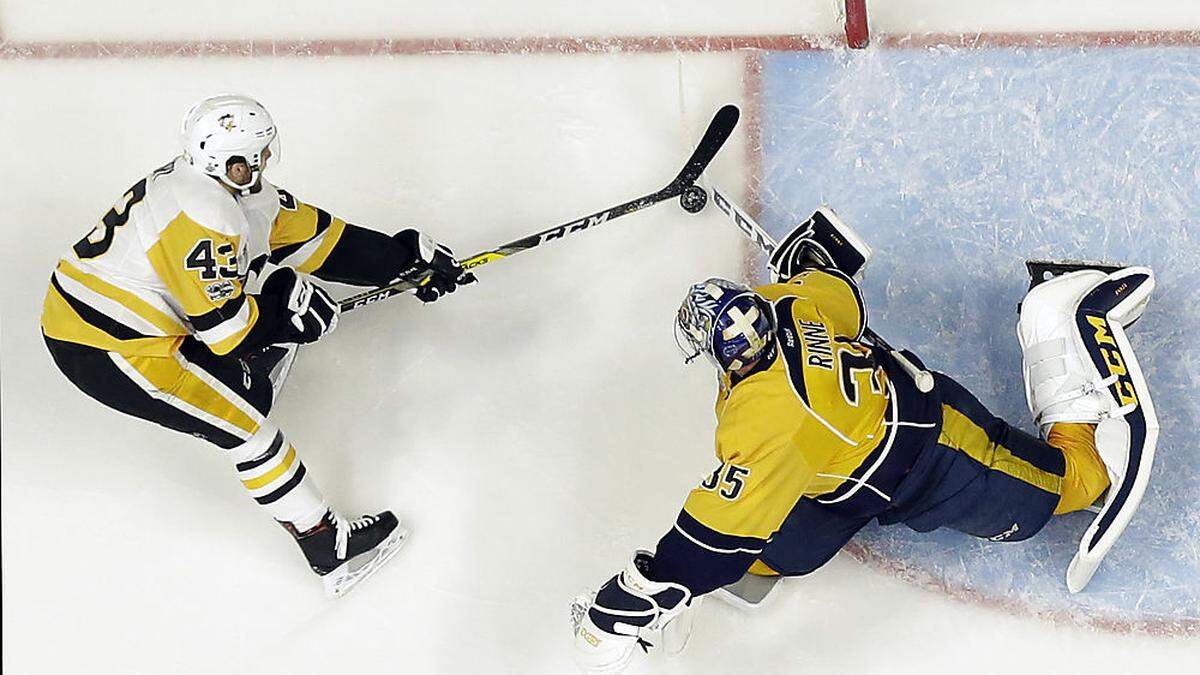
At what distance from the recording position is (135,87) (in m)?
3.36

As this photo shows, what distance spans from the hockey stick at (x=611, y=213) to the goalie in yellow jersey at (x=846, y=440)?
0.64ft

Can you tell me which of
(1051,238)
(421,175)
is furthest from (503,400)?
(1051,238)

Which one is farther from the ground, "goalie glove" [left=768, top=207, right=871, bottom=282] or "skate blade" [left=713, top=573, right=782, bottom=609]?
"goalie glove" [left=768, top=207, right=871, bottom=282]

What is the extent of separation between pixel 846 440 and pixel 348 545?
1.21 m

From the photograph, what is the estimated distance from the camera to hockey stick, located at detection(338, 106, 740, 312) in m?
2.98

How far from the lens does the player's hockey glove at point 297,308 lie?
2.68 metres

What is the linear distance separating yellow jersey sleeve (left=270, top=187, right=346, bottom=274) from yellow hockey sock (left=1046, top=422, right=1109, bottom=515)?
5.31 feet

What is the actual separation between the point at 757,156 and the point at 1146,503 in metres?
1.18

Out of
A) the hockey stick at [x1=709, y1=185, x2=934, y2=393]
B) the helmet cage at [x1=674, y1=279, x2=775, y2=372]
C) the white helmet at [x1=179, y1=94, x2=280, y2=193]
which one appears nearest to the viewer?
the helmet cage at [x1=674, y1=279, x2=775, y2=372]

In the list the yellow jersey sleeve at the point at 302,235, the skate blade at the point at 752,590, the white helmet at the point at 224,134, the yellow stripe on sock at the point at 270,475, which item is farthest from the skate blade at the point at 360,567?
the white helmet at the point at 224,134

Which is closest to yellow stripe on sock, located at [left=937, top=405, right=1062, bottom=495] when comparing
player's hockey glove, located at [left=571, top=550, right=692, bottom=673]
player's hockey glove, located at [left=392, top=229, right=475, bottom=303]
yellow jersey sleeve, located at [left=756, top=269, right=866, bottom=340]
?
yellow jersey sleeve, located at [left=756, top=269, right=866, bottom=340]

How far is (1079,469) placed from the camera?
2.77 meters

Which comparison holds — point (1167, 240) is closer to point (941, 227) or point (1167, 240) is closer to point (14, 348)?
point (941, 227)

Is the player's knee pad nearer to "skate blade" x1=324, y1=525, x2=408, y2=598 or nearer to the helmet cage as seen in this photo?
"skate blade" x1=324, y1=525, x2=408, y2=598
